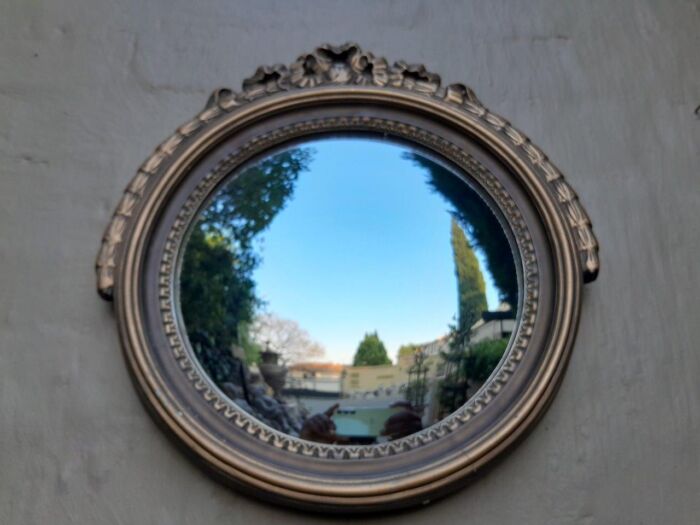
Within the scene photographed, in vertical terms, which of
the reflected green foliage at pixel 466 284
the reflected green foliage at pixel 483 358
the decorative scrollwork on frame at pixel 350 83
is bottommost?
the reflected green foliage at pixel 483 358

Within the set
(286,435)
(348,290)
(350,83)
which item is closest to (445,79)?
(350,83)

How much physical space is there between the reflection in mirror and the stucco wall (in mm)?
131

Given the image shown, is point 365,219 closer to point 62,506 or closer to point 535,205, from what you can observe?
point 535,205

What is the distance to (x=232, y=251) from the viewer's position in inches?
46.6

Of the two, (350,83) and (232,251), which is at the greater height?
(350,83)

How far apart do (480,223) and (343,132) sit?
253 mm

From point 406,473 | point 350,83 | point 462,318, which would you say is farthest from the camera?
point 350,83

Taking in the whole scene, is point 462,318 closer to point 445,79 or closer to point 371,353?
point 371,353

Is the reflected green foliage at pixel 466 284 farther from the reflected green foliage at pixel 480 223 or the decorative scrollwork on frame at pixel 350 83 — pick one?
the decorative scrollwork on frame at pixel 350 83

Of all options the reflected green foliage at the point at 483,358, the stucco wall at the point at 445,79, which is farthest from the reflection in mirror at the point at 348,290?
the stucco wall at the point at 445,79

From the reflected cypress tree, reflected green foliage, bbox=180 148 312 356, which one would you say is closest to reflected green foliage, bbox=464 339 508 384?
the reflected cypress tree

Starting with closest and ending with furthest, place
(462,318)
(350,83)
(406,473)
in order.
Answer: (406,473) < (462,318) < (350,83)

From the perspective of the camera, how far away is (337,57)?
1298 mm

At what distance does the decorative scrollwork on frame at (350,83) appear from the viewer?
1.19 metres
